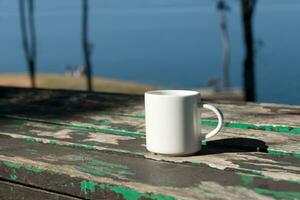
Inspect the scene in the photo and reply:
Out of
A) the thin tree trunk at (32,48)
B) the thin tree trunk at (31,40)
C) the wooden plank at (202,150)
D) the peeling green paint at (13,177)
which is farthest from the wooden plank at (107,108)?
the thin tree trunk at (31,40)

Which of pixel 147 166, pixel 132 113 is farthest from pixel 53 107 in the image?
pixel 147 166

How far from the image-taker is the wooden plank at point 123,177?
97 cm

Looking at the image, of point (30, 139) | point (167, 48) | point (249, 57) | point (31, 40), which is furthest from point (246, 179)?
point (167, 48)

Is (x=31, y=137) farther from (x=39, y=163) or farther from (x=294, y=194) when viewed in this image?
(x=294, y=194)

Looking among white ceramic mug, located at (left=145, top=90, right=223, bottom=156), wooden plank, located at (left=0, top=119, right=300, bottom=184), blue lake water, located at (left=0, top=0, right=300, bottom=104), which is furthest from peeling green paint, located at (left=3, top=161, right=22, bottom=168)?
blue lake water, located at (left=0, top=0, right=300, bottom=104)

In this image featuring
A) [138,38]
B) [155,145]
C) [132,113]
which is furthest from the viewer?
[138,38]

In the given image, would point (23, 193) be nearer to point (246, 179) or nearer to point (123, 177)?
point (123, 177)

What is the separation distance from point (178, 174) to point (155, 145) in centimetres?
14

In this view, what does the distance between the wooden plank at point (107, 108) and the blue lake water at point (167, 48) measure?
2877 mm

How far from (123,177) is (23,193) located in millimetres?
268

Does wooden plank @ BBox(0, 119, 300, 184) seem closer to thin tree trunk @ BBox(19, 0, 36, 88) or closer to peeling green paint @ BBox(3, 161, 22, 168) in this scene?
peeling green paint @ BBox(3, 161, 22, 168)

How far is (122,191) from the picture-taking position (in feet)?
3.39

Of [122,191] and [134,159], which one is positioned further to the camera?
[134,159]

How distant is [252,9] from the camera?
17.4 ft
